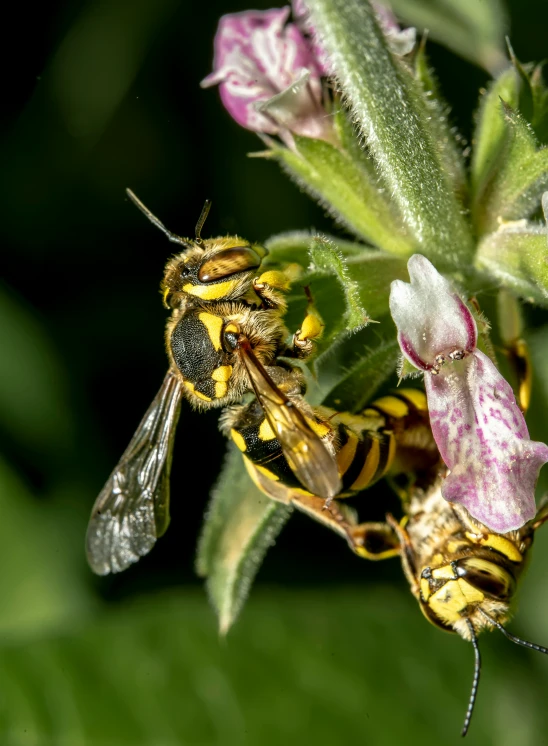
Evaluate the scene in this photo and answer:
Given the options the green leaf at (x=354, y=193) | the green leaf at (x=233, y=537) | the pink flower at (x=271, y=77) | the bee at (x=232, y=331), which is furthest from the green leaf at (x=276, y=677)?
the pink flower at (x=271, y=77)

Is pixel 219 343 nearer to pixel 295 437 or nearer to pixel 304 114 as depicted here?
pixel 295 437

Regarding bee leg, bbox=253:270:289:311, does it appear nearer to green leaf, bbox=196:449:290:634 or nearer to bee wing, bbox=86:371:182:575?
bee wing, bbox=86:371:182:575

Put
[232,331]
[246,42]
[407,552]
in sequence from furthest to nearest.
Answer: [246,42]
[407,552]
[232,331]

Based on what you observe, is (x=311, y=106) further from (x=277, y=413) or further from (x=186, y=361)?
(x=277, y=413)

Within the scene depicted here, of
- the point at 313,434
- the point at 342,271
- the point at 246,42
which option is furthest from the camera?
the point at 246,42

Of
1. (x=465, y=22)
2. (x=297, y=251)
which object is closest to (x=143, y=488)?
(x=297, y=251)

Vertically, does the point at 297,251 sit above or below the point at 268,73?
below

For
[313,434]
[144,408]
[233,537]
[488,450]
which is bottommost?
[144,408]

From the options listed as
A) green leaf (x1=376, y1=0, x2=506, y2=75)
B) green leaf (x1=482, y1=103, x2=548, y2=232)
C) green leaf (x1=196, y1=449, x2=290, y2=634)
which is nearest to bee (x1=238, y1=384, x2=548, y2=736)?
green leaf (x1=196, y1=449, x2=290, y2=634)
